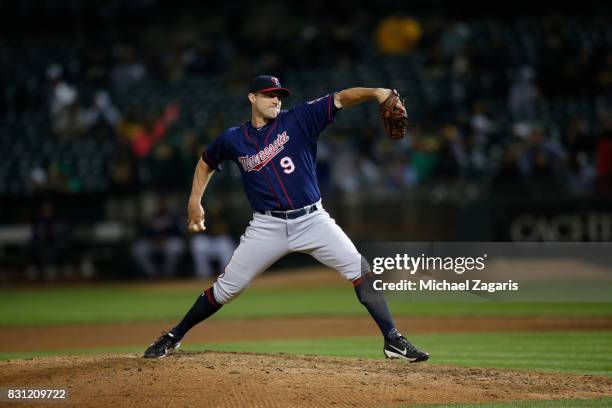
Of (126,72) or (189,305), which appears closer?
(189,305)

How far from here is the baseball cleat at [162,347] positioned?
6426mm

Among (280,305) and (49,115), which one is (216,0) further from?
(280,305)

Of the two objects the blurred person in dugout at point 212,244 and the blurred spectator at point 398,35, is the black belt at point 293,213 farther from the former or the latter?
the blurred spectator at point 398,35

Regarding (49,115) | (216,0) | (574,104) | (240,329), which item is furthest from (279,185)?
(216,0)

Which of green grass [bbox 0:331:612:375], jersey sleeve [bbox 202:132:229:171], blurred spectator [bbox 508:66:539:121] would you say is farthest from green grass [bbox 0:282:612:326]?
jersey sleeve [bbox 202:132:229:171]

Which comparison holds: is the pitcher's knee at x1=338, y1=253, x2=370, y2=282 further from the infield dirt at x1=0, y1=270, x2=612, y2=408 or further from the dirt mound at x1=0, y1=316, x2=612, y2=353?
the dirt mound at x1=0, y1=316, x2=612, y2=353

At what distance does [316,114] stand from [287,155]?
34 centimetres

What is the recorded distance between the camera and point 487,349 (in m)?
8.29

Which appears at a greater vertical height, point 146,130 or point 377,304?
point 146,130

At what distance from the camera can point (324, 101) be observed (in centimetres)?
617

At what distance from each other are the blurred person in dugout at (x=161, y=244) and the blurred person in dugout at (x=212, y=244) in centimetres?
35

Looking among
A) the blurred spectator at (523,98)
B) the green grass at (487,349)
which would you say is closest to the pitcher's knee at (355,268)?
the green grass at (487,349)

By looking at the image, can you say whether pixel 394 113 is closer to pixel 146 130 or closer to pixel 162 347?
pixel 162 347

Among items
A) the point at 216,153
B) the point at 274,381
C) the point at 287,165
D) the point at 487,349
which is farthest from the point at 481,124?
the point at 274,381
